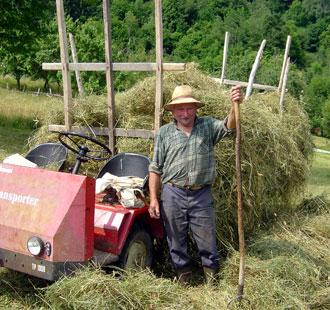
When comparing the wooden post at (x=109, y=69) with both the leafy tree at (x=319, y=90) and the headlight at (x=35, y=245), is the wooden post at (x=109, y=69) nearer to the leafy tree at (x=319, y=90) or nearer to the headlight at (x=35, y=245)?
the headlight at (x=35, y=245)

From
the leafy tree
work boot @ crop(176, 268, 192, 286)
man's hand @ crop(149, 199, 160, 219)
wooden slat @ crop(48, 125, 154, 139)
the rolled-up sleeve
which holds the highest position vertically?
the rolled-up sleeve

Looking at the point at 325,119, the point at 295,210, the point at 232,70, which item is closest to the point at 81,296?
the point at 295,210

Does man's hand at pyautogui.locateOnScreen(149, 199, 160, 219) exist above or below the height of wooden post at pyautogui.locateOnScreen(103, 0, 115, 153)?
below

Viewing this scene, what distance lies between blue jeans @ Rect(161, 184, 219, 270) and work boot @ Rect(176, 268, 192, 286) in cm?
4

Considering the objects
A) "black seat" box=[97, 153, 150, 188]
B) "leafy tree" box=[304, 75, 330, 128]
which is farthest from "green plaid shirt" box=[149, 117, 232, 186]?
"leafy tree" box=[304, 75, 330, 128]

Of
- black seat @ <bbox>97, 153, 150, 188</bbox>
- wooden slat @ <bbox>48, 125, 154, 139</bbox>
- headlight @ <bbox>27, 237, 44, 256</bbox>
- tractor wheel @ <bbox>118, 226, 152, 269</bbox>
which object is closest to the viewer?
headlight @ <bbox>27, 237, 44, 256</bbox>

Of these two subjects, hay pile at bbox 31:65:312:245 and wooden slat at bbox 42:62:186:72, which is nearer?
wooden slat at bbox 42:62:186:72

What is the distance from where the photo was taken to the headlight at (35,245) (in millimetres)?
3641

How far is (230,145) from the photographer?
5.32 metres

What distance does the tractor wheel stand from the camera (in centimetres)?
434

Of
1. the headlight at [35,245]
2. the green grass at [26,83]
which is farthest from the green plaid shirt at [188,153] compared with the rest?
the green grass at [26,83]

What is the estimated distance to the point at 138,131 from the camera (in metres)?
5.42

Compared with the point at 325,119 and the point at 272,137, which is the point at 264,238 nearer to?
the point at 272,137

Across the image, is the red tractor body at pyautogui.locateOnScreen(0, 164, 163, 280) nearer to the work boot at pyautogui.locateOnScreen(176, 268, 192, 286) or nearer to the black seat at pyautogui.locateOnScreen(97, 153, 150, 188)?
the work boot at pyautogui.locateOnScreen(176, 268, 192, 286)
